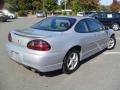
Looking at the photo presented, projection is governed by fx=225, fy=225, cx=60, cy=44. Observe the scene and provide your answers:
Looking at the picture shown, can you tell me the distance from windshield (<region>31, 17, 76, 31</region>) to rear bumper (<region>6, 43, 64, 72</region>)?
98 centimetres

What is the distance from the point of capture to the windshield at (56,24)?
234 inches

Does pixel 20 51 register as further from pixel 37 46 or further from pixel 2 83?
pixel 2 83

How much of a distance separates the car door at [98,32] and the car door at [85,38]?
0.19 meters

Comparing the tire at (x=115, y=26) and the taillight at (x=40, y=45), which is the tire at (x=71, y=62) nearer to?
the taillight at (x=40, y=45)

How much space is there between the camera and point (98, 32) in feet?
23.2

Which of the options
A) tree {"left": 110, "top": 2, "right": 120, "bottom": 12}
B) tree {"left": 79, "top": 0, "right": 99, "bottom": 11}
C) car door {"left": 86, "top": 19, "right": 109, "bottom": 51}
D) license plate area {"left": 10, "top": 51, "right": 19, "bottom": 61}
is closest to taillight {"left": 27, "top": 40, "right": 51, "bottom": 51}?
license plate area {"left": 10, "top": 51, "right": 19, "bottom": 61}

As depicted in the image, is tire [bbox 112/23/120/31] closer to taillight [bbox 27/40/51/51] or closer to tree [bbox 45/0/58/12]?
taillight [bbox 27/40/51/51]

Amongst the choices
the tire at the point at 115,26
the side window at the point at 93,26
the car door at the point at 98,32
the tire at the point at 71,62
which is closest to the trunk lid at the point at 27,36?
the tire at the point at 71,62

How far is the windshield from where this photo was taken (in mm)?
5934

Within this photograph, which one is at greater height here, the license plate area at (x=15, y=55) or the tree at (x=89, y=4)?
the tree at (x=89, y=4)

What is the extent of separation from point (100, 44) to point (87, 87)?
2708 mm

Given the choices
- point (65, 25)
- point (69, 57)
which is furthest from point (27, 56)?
point (65, 25)

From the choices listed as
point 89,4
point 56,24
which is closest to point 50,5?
point 89,4

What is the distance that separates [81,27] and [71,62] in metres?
1.07
